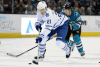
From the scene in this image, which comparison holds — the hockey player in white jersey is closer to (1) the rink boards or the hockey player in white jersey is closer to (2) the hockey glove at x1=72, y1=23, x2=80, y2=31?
(2) the hockey glove at x1=72, y1=23, x2=80, y2=31

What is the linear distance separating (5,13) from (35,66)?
5.37m

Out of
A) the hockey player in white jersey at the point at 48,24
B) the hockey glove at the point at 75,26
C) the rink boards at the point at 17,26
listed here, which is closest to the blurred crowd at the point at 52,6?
the rink boards at the point at 17,26

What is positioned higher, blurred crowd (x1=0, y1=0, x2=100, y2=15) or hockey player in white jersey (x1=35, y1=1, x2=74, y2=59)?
blurred crowd (x1=0, y1=0, x2=100, y2=15)

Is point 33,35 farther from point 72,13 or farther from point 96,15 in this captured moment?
point 72,13

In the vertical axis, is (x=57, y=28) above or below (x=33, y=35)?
above

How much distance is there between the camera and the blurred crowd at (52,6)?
314 inches

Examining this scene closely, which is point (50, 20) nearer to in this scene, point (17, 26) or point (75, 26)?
point (75, 26)

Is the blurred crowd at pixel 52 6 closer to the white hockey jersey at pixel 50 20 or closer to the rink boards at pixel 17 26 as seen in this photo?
the rink boards at pixel 17 26

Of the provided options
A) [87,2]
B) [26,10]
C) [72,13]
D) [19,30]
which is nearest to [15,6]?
[26,10]

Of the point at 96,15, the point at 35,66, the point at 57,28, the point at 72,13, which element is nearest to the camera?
the point at 35,66

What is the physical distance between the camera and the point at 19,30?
815 cm

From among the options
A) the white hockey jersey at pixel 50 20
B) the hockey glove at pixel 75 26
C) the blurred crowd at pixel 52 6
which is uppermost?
the blurred crowd at pixel 52 6

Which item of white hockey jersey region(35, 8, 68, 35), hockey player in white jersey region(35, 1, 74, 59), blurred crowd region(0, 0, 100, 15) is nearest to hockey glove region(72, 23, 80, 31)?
hockey player in white jersey region(35, 1, 74, 59)

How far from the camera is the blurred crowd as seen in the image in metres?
7.98
